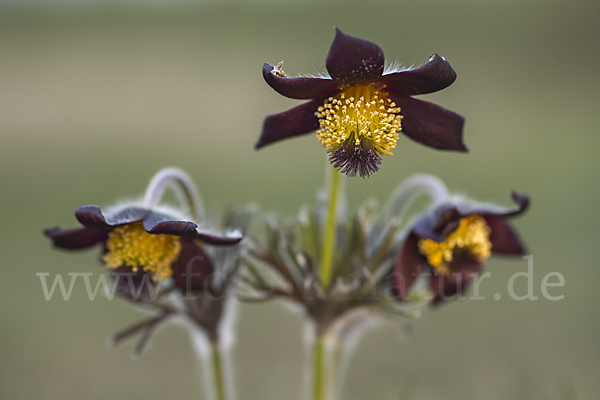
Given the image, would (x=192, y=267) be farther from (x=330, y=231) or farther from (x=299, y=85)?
(x=299, y=85)

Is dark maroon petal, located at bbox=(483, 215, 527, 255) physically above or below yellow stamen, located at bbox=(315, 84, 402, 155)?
below

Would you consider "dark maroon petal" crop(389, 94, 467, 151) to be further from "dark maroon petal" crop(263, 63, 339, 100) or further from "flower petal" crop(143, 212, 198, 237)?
"flower petal" crop(143, 212, 198, 237)

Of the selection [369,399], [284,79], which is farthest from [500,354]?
[284,79]

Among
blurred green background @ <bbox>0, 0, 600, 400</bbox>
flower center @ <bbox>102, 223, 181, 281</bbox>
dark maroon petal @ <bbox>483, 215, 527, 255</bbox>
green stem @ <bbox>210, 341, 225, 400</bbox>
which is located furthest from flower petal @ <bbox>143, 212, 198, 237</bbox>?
blurred green background @ <bbox>0, 0, 600, 400</bbox>

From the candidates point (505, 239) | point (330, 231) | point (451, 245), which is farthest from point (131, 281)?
point (505, 239)

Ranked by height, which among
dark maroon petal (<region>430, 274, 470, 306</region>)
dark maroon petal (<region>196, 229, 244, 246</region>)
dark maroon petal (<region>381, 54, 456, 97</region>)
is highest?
dark maroon petal (<region>381, 54, 456, 97</region>)

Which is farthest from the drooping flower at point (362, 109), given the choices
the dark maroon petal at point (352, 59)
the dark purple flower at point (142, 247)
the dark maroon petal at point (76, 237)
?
the dark maroon petal at point (76, 237)

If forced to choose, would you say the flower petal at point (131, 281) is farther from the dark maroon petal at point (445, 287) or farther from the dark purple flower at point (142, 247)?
the dark maroon petal at point (445, 287)
